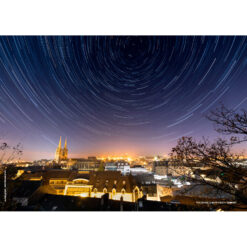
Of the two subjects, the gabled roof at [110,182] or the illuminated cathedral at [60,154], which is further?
the illuminated cathedral at [60,154]

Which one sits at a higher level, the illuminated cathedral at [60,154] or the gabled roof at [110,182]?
the illuminated cathedral at [60,154]

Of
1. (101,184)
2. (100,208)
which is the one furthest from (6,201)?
(101,184)

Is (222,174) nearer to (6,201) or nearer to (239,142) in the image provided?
(239,142)

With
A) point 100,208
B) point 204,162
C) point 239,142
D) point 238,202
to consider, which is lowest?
point 100,208

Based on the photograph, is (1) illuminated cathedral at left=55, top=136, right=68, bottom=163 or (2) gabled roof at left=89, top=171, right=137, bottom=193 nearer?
(2) gabled roof at left=89, top=171, right=137, bottom=193

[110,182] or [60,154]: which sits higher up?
[60,154]

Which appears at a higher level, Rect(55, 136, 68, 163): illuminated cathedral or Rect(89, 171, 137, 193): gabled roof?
Rect(55, 136, 68, 163): illuminated cathedral

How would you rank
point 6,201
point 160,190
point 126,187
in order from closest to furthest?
1. point 6,201
2. point 126,187
3. point 160,190

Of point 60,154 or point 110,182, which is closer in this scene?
point 110,182
